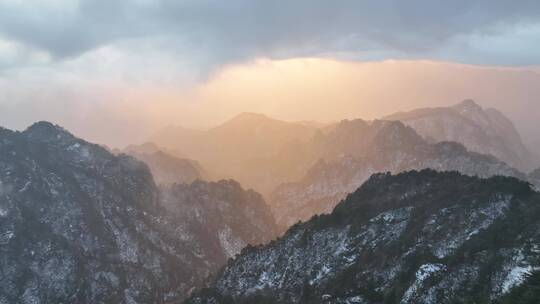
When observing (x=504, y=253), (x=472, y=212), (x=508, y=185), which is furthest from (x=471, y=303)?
(x=508, y=185)

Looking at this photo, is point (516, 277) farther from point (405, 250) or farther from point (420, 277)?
point (405, 250)

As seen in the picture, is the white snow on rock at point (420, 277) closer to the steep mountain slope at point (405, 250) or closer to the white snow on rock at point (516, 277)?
the steep mountain slope at point (405, 250)

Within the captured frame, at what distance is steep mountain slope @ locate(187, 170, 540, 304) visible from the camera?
11312 centimetres

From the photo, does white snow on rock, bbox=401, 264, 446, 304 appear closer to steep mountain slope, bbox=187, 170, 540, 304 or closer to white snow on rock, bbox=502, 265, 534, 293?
steep mountain slope, bbox=187, 170, 540, 304

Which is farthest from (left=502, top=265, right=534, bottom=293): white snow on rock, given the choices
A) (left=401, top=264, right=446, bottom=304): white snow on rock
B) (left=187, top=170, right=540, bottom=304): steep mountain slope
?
(left=401, top=264, right=446, bottom=304): white snow on rock

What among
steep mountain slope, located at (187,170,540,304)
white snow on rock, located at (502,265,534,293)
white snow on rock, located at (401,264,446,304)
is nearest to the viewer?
white snow on rock, located at (502,265,534,293)

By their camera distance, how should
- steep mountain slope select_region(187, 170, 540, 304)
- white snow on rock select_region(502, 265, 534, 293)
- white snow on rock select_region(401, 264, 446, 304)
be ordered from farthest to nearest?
white snow on rock select_region(401, 264, 446, 304), steep mountain slope select_region(187, 170, 540, 304), white snow on rock select_region(502, 265, 534, 293)

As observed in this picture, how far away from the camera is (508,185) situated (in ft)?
480

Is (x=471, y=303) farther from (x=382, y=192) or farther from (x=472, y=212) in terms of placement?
(x=382, y=192)

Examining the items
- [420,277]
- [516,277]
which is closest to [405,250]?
[420,277]

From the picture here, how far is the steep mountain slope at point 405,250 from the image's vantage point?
371 ft

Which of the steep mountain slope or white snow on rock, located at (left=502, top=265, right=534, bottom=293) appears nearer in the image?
white snow on rock, located at (left=502, top=265, right=534, bottom=293)

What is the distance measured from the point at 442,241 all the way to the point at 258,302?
52922mm

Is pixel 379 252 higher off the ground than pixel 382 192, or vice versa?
pixel 382 192
